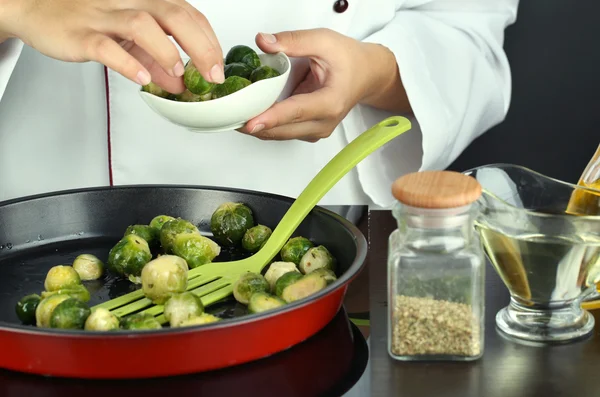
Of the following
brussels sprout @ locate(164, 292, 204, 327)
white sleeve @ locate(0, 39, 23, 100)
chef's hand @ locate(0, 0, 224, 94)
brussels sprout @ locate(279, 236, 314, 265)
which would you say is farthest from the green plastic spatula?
white sleeve @ locate(0, 39, 23, 100)

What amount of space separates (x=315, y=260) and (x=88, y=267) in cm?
34

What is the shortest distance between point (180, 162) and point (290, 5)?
1.35 ft

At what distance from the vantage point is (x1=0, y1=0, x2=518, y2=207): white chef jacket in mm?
1845

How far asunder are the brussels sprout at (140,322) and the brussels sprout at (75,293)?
0.37ft

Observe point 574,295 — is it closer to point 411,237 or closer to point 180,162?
point 411,237

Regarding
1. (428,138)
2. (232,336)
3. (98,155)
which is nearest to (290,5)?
(428,138)

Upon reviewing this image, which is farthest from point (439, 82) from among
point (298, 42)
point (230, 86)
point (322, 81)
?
point (230, 86)

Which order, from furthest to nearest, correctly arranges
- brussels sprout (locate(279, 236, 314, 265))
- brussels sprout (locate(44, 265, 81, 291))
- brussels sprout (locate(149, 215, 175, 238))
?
brussels sprout (locate(149, 215, 175, 238)) < brussels sprout (locate(279, 236, 314, 265)) < brussels sprout (locate(44, 265, 81, 291))

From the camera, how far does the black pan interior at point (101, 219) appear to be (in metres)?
1.36

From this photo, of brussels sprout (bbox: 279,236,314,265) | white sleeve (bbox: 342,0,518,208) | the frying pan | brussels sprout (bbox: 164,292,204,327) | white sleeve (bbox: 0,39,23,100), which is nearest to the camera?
the frying pan

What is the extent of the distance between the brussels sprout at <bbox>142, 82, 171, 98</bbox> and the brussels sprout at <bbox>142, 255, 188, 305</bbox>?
0.36 metres

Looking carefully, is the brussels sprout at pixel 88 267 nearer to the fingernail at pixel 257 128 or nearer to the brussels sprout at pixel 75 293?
the brussels sprout at pixel 75 293

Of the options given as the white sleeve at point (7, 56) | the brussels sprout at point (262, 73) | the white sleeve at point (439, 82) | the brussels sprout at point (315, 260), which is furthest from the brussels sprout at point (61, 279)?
the white sleeve at point (439, 82)

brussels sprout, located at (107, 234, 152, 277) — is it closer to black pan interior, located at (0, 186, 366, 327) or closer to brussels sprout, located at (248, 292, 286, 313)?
black pan interior, located at (0, 186, 366, 327)
